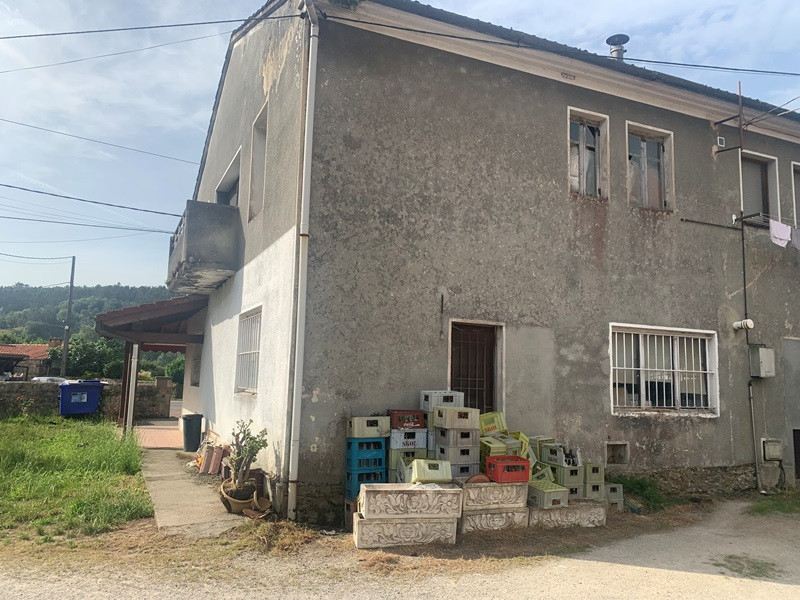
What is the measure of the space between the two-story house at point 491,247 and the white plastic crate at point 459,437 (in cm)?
68

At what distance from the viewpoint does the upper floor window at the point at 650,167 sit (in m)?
10.1

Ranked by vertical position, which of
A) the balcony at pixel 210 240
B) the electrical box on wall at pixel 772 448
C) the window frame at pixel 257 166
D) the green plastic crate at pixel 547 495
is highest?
the window frame at pixel 257 166

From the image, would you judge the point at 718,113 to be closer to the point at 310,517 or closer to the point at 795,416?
the point at 795,416

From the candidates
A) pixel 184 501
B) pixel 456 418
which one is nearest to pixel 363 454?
pixel 456 418

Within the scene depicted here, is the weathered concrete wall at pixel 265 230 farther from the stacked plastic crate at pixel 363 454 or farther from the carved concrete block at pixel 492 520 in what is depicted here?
the carved concrete block at pixel 492 520

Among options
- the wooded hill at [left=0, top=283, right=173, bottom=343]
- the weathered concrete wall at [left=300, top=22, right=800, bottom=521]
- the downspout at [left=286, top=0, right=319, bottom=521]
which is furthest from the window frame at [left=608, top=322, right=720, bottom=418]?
the wooded hill at [left=0, top=283, right=173, bottom=343]

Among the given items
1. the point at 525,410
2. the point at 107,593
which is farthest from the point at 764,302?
the point at 107,593

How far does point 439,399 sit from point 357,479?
4.51ft

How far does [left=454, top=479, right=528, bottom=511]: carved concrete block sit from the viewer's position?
6.67m

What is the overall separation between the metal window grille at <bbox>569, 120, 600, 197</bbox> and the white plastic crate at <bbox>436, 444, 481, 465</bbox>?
15.1ft

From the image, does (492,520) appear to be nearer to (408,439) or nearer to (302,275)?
(408,439)

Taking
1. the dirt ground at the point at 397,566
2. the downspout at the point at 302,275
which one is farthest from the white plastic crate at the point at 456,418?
the downspout at the point at 302,275

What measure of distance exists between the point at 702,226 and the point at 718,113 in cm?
210

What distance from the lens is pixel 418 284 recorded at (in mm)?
7984
